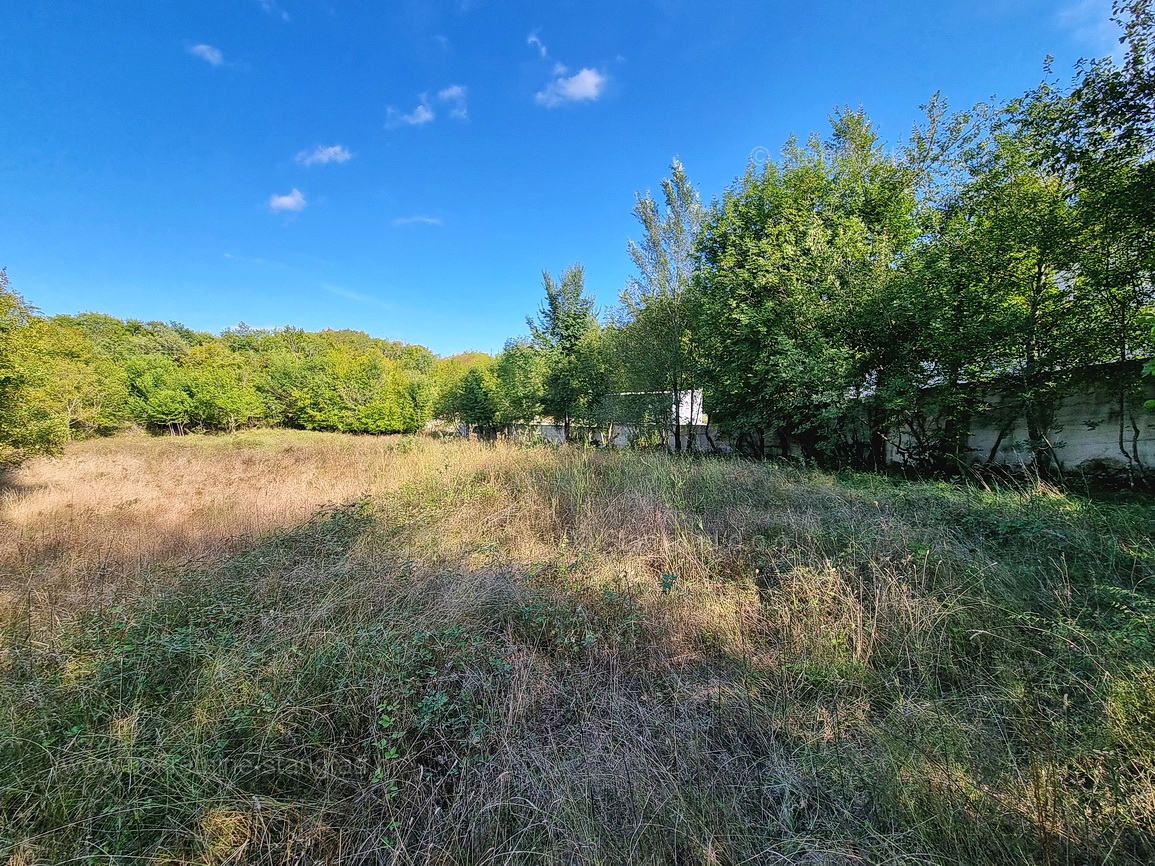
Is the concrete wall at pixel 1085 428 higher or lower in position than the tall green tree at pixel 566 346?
lower

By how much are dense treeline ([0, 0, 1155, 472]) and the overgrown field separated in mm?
3398

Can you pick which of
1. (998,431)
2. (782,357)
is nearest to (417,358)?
(782,357)

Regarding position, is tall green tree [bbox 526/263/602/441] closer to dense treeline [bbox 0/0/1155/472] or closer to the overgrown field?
dense treeline [bbox 0/0/1155/472]

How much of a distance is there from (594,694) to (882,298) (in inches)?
309

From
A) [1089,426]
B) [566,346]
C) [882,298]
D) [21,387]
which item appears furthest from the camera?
[566,346]

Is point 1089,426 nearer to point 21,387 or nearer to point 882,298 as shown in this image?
point 882,298

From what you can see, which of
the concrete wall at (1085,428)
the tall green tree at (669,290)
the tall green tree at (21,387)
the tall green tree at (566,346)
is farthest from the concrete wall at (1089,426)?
the tall green tree at (21,387)

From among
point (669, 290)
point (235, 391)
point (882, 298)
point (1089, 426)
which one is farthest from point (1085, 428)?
point (235, 391)

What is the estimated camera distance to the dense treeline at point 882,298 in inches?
189

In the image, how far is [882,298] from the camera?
667 centimetres

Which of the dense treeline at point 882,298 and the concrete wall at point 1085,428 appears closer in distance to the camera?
the dense treeline at point 882,298

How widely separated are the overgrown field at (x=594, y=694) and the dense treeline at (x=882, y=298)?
11.1ft

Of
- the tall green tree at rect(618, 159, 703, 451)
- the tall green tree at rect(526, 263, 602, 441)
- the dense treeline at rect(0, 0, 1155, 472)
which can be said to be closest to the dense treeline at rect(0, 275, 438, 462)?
the dense treeline at rect(0, 0, 1155, 472)

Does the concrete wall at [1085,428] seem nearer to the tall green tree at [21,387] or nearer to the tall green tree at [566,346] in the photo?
the tall green tree at [566,346]
